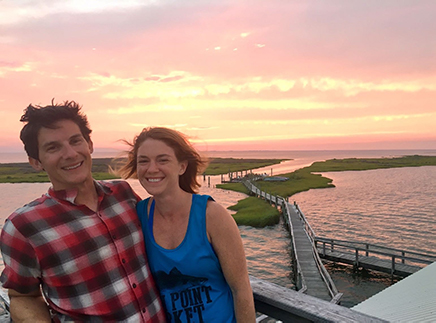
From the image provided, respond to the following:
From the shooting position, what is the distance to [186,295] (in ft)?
8.10

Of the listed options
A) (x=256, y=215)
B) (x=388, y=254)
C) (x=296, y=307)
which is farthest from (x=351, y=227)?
(x=296, y=307)

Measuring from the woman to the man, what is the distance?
0.55ft

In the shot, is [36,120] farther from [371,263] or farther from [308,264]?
[371,263]

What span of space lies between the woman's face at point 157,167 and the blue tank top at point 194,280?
1.20 feet

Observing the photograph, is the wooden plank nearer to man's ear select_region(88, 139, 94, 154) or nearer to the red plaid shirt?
the red plaid shirt

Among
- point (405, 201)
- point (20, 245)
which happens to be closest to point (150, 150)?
point (20, 245)

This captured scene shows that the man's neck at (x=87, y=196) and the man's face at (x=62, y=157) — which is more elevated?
the man's face at (x=62, y=157)

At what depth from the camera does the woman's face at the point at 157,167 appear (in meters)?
2.58

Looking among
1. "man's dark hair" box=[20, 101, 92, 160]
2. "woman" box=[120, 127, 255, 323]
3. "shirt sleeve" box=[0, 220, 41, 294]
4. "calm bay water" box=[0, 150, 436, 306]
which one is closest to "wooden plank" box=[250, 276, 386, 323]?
"woman" box=[120, 127, 255, 323]

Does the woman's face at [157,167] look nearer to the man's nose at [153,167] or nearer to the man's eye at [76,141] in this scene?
the man's nose at [153,167]

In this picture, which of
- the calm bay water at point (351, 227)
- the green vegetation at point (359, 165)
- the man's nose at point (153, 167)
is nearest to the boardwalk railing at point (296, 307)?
the man's nose at point (153, 167)

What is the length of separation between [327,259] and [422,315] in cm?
1535

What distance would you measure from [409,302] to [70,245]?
1151 cm

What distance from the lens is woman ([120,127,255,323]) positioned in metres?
2.43
